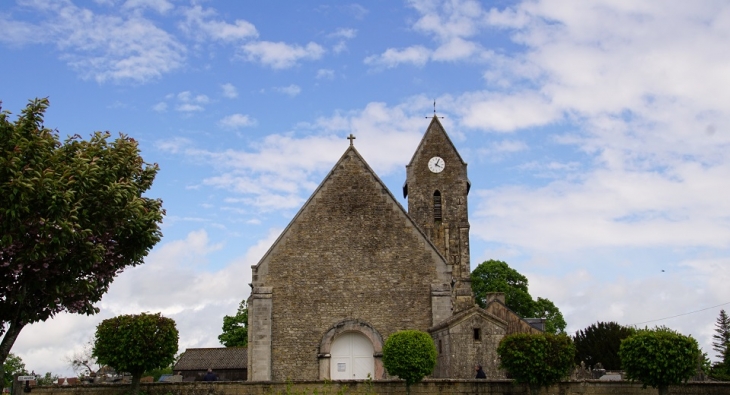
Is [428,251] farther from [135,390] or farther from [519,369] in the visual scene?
[135,390]

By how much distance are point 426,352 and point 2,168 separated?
42.5ft

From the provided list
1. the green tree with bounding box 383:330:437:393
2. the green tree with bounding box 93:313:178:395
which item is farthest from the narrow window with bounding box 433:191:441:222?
the green tree with bounding box 93:313:178:395

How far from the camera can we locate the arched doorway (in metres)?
29.2

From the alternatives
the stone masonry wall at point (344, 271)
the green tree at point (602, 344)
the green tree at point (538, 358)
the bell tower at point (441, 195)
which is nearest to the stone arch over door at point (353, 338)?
the stone masonry wall at point (344, 271)

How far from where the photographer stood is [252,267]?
29984 millimetres

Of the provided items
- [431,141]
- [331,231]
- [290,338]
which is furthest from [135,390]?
[431,141]

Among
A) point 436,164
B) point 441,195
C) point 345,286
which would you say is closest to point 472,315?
point 345,286

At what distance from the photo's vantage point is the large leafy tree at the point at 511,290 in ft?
238

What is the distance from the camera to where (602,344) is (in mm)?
58719

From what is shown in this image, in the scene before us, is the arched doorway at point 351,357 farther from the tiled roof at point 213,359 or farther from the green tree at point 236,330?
the green tree at point 236,330

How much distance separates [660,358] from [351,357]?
12242 mm

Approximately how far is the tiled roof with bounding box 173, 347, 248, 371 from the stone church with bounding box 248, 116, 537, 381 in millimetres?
18725

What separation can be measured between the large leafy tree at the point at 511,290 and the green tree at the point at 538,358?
162 feet

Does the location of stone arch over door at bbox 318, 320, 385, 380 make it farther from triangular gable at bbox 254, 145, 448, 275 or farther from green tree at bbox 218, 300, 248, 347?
green tree at bbox 218, 300, 248, 347
